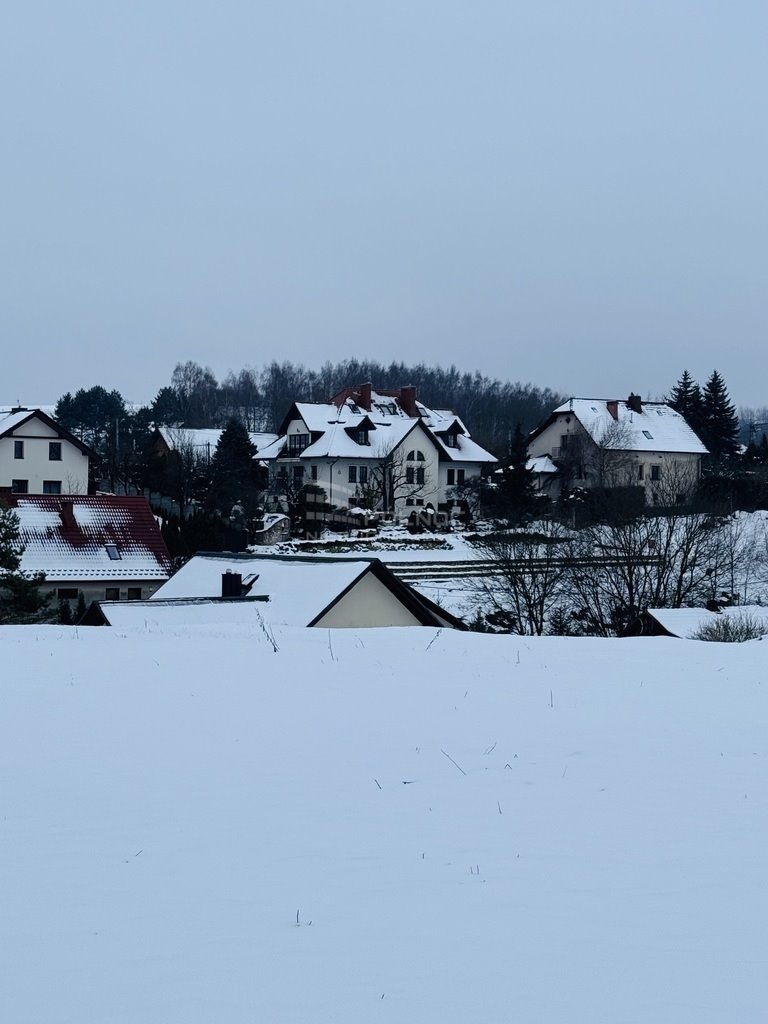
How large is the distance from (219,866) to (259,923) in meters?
0.98

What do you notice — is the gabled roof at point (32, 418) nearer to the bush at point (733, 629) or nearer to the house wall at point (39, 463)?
the house wall at point (39, 463)

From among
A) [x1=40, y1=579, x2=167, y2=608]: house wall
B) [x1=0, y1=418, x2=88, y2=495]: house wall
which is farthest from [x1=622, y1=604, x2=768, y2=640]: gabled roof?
[x1=0, y1=418, x2=88, y2=495]: house wall

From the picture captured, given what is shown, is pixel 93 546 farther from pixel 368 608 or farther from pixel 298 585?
Result: pixel 368 608

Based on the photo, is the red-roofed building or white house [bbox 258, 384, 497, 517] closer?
the red-roofed building

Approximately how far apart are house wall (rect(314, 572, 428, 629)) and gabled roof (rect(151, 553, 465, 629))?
218 mm

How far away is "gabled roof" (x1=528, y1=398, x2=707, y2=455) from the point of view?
240ft

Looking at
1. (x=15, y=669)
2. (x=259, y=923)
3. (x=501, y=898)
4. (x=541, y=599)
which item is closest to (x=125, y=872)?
(x=259, y=923)

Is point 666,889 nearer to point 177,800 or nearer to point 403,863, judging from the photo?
point 403,863

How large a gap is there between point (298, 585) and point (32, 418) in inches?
1461

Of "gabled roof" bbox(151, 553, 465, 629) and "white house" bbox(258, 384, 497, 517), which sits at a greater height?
"white house" bbox(258, 384, 497, 517)

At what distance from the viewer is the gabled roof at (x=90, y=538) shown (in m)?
41.4

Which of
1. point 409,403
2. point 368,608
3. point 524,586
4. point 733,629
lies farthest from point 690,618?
point 409,403

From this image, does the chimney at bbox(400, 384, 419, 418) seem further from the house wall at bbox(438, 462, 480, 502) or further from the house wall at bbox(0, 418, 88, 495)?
the house wall at bbox(0, 418, 88, 495)

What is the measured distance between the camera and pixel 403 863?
7.18 meters
